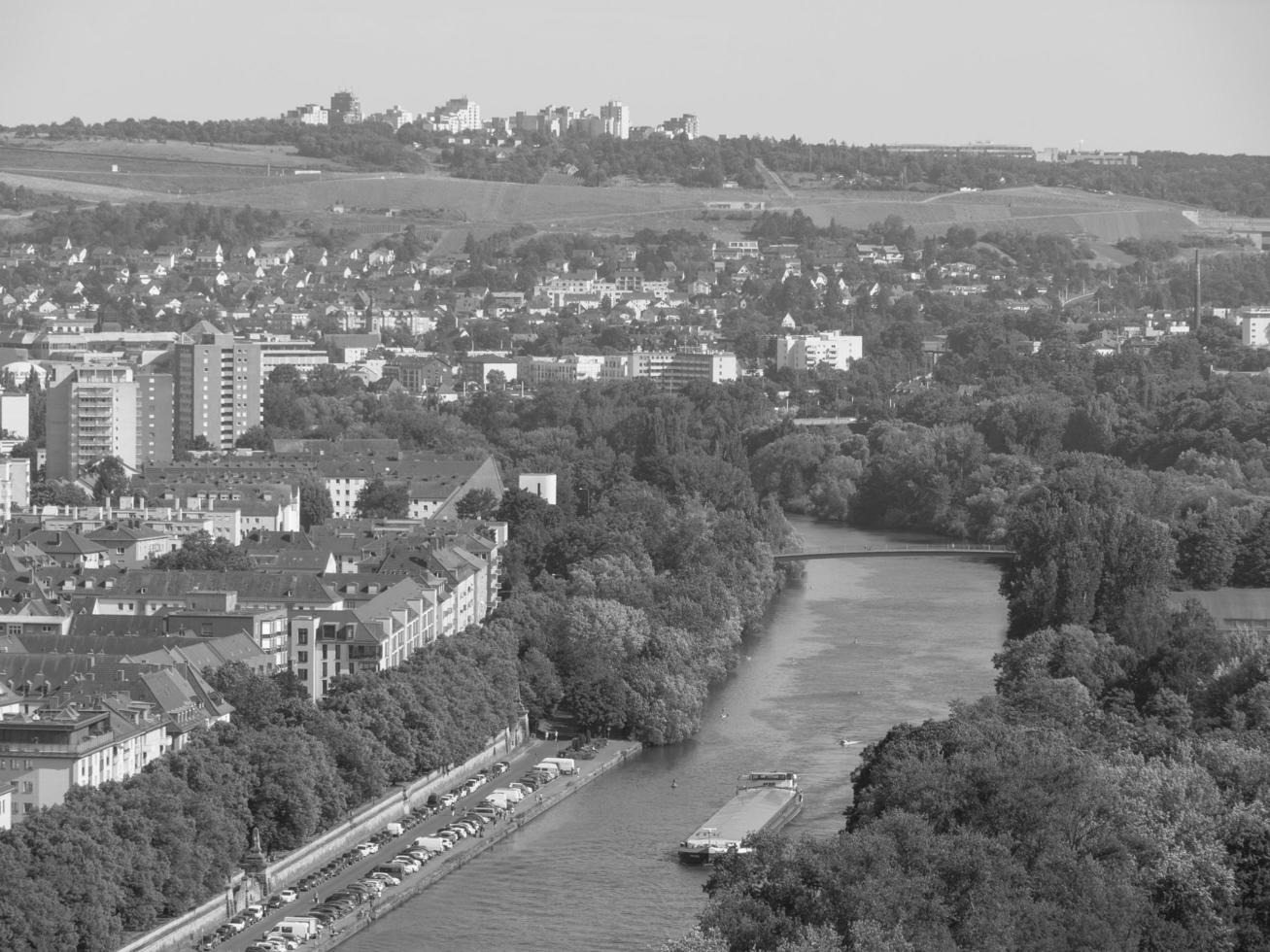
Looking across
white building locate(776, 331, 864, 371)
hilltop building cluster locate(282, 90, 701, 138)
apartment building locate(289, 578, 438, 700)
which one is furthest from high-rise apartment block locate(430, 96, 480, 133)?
apartment building locate(289, 578, 438, 700)

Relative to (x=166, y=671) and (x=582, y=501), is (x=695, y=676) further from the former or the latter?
(x=582, y=501)

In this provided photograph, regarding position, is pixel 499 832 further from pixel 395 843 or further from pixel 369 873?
pixel 369 873

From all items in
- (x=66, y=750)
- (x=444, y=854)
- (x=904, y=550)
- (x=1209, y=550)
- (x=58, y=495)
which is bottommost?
(x=904, y=550)

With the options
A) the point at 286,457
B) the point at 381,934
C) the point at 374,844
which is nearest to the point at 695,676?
the point at 374,844

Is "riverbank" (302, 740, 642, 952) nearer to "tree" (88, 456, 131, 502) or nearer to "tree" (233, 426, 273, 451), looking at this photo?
"tree" (88, 456, 131, 502)

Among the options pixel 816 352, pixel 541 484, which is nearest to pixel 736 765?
pixel 541 484

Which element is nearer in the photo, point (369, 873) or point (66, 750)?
point (66, 750)

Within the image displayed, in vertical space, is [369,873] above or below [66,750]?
below
